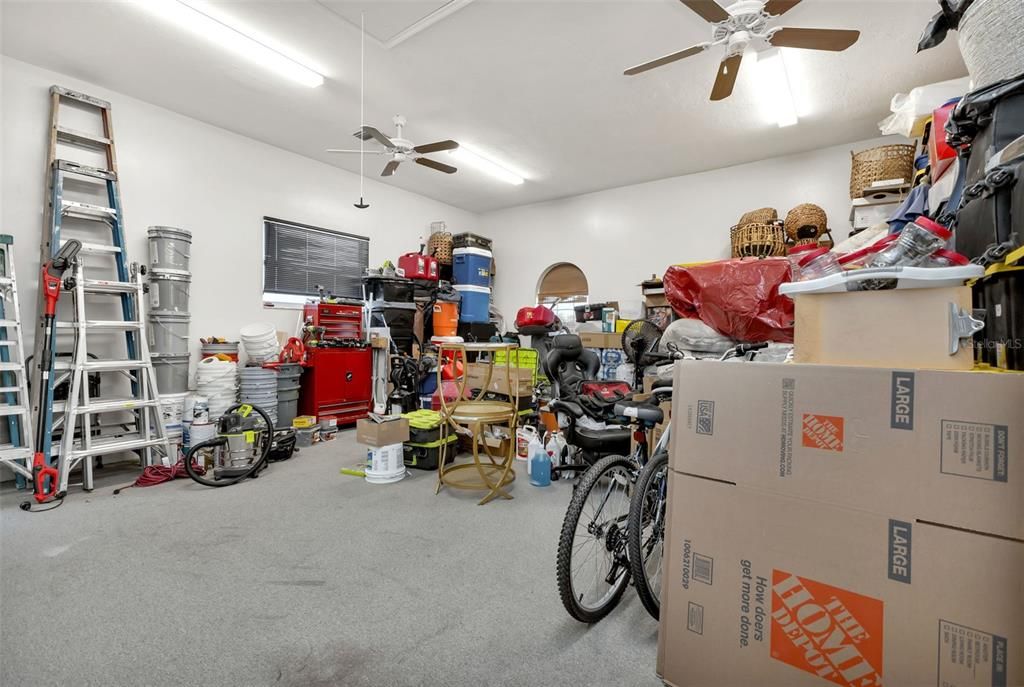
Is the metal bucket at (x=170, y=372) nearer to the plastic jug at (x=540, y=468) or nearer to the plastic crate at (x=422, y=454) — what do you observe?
the plastic crate at (x=422, y=454)

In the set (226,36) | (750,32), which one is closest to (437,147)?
(226,36)

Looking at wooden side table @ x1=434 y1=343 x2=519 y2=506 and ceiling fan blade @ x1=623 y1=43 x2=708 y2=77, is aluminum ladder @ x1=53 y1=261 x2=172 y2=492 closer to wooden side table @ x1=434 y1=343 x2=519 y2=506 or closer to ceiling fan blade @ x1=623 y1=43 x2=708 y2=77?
wooden side table @ x1=434 y1=343 x2=519 y2=506

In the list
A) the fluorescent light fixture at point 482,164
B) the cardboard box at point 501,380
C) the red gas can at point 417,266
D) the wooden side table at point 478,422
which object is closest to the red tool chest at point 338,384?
the red gas can at point 417,266

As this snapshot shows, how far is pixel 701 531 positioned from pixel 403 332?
4.80m

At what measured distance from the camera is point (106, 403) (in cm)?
319

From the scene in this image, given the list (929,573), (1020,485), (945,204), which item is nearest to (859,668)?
(929,573)

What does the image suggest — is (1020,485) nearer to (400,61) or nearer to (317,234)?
(400,61)

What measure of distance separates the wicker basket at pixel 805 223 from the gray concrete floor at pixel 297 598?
12.8 feet

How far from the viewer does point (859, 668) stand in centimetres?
101

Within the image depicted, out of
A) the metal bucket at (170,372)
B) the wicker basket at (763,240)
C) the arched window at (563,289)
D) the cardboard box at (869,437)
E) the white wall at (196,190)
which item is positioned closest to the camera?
the cardboard box at (869,437)

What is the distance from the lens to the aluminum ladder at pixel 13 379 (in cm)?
289

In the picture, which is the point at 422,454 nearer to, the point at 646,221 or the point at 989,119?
the point at 989,119

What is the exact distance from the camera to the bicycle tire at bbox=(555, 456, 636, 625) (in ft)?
5.07

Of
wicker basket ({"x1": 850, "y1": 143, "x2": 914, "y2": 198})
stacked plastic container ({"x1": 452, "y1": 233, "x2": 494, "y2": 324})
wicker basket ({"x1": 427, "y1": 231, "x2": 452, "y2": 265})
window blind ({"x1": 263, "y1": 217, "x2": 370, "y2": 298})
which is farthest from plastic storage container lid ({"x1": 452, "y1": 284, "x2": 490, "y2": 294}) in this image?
wicker basket ({"x1": 850, "y1": 143, "x2": 914, "y2": 198})
